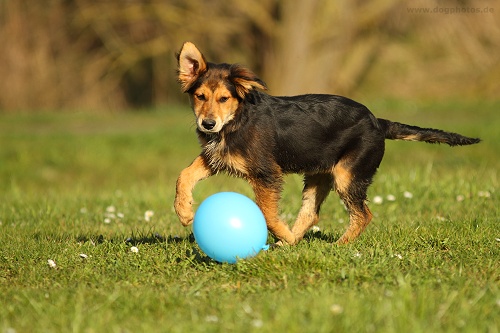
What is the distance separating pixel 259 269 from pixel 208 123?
130 cm

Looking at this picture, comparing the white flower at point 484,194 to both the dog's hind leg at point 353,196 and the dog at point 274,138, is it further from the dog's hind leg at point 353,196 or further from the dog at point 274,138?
the dog's hind leg at point 353,196

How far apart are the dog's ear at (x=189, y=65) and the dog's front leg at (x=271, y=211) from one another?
39.3 inches

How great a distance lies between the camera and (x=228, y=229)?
525cm

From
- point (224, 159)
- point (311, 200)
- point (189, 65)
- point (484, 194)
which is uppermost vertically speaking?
point (189, 65)

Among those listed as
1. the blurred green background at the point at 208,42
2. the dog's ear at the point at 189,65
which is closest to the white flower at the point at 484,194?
the dog's ear at the point at 189,65

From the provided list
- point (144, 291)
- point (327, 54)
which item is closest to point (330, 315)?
point (144, 291)

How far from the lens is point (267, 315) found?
424 cm

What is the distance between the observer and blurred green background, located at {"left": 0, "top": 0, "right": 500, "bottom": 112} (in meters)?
19.2

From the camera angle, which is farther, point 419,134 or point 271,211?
point 419,134

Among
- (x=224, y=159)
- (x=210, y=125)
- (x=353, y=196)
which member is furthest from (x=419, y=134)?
(x=210, y=125)

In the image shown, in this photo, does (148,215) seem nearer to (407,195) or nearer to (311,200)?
(311,200)

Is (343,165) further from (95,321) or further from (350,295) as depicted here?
(95,321)

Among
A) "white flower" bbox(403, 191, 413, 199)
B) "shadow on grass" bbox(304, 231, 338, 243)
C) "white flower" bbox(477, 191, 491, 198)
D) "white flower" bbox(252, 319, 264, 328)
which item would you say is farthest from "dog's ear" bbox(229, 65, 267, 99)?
"white flower" bbox(477, 191, 491, 198)

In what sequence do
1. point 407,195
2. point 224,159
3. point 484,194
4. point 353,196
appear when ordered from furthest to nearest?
point 407,195
point 484,194
point 353,196
point 224,159
